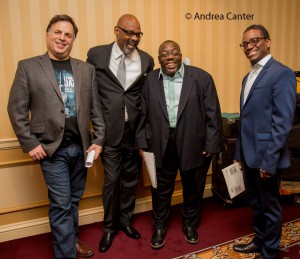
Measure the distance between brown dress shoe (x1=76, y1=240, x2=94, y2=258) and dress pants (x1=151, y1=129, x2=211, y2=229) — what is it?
1.76ft

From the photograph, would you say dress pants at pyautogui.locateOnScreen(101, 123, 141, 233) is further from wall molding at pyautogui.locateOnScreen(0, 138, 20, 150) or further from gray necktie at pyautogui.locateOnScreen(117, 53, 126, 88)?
wall molding at pyautogui.locateOnScreen(0, 138, 20, 150)

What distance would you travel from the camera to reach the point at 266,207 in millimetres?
2029

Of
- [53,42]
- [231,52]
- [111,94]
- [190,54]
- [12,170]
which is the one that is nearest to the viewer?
[53,42]

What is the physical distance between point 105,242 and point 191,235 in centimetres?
67

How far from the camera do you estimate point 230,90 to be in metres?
3.35

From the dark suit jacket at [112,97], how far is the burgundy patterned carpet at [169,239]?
0.82 meters

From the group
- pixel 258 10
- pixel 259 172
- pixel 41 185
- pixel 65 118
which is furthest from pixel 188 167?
pixel 258 10

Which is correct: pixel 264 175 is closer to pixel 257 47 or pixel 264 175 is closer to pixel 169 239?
pixel 257 47

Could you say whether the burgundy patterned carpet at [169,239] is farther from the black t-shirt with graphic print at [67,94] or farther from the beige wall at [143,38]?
the black t-shirt with graphic print at [67,94]

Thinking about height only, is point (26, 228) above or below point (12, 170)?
below

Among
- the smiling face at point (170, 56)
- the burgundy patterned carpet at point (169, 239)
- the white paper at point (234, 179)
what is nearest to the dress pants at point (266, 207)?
the white paper at point (234, 179)

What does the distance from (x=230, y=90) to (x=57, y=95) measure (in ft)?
6.57

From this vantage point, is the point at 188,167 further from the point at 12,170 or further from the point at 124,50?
the point at 12,170

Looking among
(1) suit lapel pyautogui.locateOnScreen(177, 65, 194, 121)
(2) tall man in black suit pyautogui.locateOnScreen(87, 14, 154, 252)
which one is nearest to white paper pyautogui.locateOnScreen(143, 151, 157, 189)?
(2) tall man in black suit pyautogui.locateOnScreen(87, 14, 154, 252)
